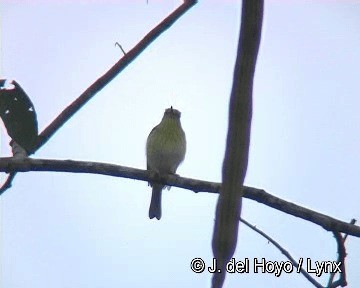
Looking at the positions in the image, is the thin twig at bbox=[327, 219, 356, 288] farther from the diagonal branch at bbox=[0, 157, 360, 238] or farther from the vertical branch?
the vertical branch

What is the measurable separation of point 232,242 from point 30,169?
140cm

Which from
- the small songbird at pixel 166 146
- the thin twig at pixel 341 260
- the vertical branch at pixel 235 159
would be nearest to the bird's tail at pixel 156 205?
the small songbird at pixel 166 146

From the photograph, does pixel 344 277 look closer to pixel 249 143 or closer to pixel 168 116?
pixel 249 143

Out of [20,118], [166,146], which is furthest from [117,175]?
[166,146]

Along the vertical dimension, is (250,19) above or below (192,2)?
below

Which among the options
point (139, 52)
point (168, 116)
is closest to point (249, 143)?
point (139, 52)

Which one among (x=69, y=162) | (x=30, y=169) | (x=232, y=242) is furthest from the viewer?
(x=69, y=162)

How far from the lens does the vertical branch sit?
44cm

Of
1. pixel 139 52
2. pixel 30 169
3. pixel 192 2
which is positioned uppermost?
pixel 192 2

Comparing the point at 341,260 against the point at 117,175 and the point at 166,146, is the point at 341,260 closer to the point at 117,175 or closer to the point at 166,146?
the point at 117,175

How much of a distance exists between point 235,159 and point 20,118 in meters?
1.07

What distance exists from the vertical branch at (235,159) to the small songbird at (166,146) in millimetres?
6553

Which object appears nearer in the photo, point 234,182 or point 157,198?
point 234,182

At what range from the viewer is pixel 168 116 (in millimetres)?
7586
